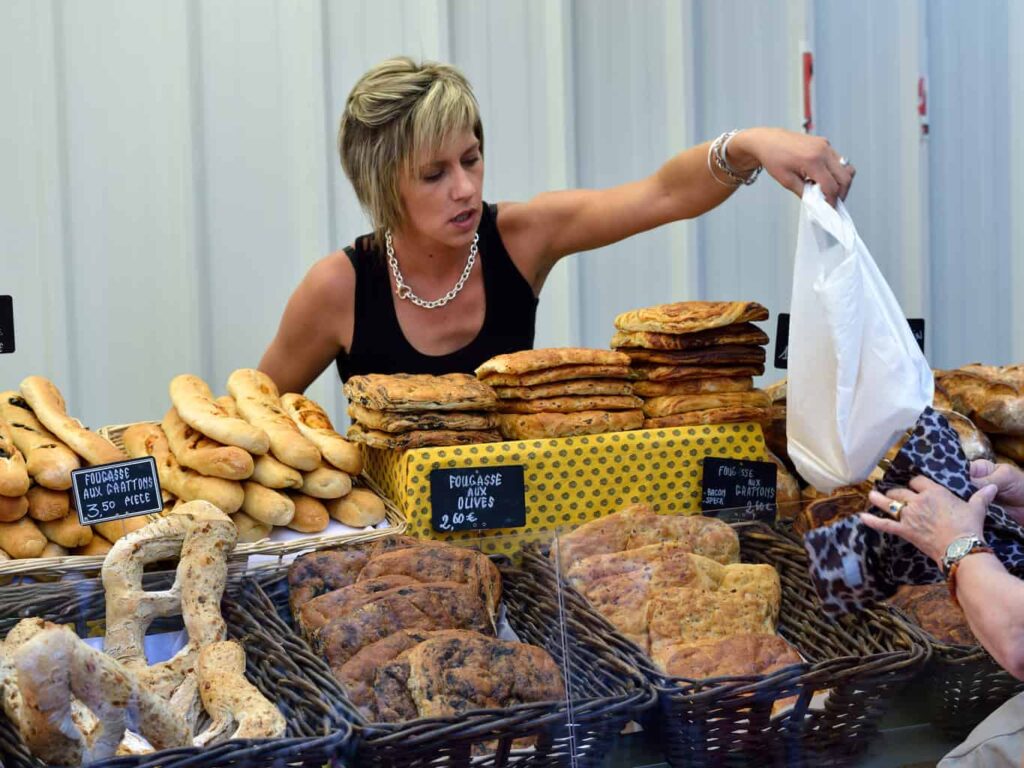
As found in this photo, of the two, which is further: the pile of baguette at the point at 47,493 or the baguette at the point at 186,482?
the baguette at the point at 186,482

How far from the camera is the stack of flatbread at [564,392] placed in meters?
2.35

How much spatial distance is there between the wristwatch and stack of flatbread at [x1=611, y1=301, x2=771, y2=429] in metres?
0.89

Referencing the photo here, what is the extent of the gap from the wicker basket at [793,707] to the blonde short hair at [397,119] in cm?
156

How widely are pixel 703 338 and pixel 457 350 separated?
3.12 feet

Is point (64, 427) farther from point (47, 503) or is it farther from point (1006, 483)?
point (1006, 483)

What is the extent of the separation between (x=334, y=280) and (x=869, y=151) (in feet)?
8.17

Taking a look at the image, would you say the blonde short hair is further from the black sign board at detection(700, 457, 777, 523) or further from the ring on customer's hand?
the ring on customer's hand

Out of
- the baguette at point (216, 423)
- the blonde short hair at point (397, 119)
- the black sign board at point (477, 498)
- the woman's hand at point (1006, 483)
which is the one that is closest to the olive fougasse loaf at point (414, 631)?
the black sign board at point (477, 498)

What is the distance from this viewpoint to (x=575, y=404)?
2.37 metres

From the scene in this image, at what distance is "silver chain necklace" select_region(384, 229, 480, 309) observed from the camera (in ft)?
10.5

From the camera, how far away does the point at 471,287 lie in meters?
3.28

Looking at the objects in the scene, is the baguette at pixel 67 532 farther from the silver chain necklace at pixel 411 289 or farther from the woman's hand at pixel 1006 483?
the woman's hand at pixel 1006 483

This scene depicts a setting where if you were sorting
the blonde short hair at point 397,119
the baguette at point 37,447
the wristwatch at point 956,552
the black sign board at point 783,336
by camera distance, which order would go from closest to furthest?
the wristwatch at point 956,552 < the baguette at point 37,447 < the black sign board at point 783,336 < the blonde short hair at point 397,119

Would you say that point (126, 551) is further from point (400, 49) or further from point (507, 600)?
point (400, 49)
